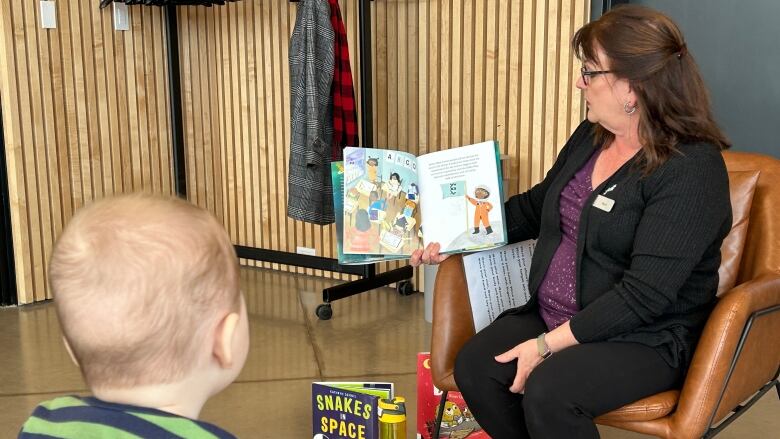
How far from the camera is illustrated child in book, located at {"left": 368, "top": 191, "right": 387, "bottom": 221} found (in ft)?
9.45

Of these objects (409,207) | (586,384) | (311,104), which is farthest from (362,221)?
(311,104)

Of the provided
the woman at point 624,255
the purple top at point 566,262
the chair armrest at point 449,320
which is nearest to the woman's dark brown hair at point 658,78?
the woman at point 624,255

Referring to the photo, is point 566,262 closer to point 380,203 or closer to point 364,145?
point 380,203

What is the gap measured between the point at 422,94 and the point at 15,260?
2422 mm

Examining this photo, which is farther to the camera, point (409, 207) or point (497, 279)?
point (409, 207)

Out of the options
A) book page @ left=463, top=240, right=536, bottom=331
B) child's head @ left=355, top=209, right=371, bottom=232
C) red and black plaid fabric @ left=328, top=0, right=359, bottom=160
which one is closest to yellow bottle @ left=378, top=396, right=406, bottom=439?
book page @ left=463, top=240, right=536, bottom=331

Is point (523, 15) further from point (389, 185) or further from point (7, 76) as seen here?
point (7, 76)

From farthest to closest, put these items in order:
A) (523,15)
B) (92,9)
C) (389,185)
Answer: (92,9) → (523,15) → (389,185)

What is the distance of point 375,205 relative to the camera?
114 inches

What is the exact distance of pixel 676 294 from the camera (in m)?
2.10

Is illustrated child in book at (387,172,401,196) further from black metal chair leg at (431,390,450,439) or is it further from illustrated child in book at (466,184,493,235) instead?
black metal chair leg at (431,390,450,439)

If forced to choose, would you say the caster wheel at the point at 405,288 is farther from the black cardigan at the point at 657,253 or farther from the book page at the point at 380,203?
the black cardigan at the point at 657,253

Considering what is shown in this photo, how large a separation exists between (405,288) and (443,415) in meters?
1.98

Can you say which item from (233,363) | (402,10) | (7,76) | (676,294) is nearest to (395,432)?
(676,294)
